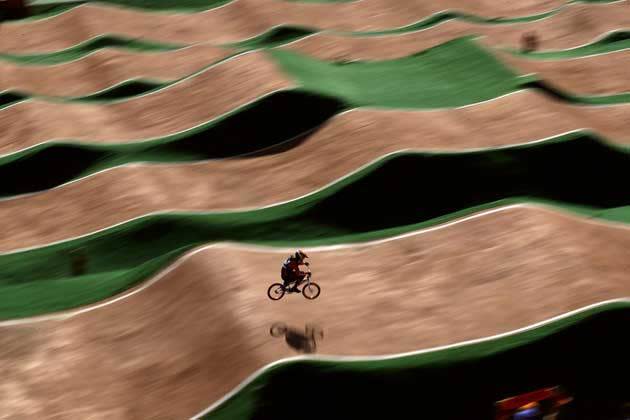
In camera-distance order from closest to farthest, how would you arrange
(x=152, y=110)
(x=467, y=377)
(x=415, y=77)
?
(x=467, y=377) < (x=152, y=110) < (x=415, y=77)

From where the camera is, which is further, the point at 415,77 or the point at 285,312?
the point at 415,77

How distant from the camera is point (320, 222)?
50.5 ft

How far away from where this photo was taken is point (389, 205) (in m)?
15.7

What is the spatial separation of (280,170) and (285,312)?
499cm

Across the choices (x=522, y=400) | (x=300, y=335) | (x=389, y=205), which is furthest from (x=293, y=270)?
(x=389, y=205)

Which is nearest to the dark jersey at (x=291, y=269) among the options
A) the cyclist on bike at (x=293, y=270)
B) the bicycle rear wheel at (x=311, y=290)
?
the cyclist on bike at (x=293, y=270)

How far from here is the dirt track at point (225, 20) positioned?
23.0 meters

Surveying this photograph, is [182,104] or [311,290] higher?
[182,104]

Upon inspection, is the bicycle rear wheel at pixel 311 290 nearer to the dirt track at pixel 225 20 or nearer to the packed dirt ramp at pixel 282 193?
the packed dirt ramp at pixel 282 193

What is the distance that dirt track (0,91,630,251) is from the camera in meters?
15.9

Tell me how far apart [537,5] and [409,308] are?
1495 cm

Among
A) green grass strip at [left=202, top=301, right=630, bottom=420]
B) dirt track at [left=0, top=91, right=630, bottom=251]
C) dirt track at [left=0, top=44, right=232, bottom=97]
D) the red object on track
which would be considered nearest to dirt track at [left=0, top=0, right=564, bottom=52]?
dirt track at [left=0, top=44, right=232, bottom=97]

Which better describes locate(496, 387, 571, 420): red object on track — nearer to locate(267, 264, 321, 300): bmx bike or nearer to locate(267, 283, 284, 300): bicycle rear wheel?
locate(267, 264, 321, 300): bmx bike

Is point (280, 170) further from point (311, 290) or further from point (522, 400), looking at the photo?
point (522, 400)
